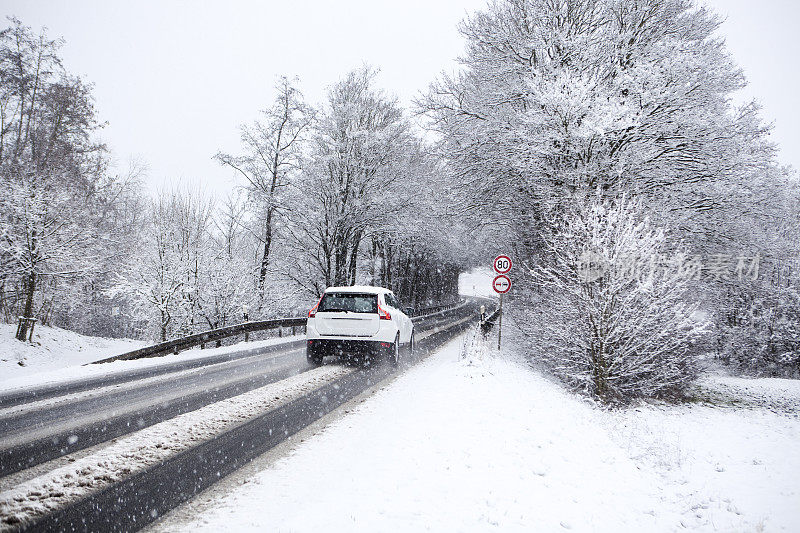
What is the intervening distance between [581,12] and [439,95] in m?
4.99

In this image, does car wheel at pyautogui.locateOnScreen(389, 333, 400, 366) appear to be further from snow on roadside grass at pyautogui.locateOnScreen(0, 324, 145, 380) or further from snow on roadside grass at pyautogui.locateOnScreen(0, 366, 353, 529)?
snow on roadside grass at pyautogui.locateOnScreen(0, 324, 145, 380)

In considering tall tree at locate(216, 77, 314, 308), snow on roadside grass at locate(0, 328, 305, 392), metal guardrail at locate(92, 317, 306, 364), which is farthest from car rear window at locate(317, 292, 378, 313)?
tall tree at locate(216, 77, 314, 308)

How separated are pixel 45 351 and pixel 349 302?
13.9 meters

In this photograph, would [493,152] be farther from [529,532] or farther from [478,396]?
[529,532]

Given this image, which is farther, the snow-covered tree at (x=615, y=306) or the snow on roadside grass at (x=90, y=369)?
the snow-covered tree at (x=615, y=306)

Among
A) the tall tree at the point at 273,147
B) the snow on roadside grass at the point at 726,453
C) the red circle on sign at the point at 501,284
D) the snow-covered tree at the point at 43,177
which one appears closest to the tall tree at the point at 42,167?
the snow-covered tree at the point at 43,177

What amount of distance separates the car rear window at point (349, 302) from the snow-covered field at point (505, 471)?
192 cm

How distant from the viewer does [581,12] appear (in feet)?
42.5

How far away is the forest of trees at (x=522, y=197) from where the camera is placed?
410 inches

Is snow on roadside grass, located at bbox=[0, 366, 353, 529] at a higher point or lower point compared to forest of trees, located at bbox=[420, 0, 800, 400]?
lower

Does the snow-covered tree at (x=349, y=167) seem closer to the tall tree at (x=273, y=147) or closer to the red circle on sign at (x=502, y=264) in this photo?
the tall tree at (x=273, y=147)

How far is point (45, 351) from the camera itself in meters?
15.9

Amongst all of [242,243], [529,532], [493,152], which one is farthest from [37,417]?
[242,243]

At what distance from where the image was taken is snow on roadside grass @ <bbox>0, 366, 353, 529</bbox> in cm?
335
